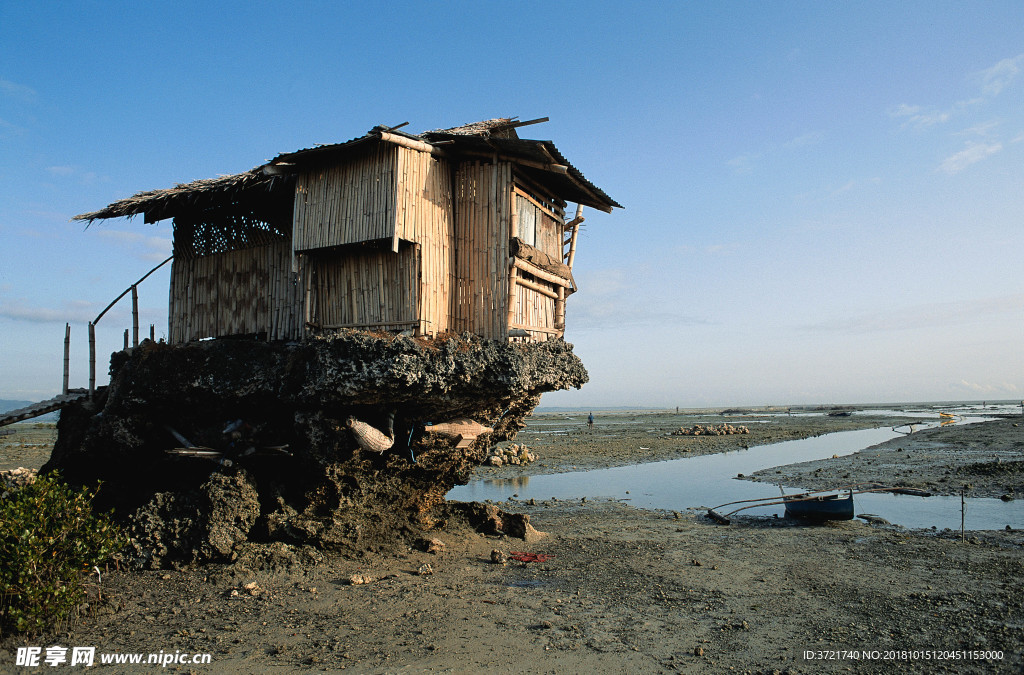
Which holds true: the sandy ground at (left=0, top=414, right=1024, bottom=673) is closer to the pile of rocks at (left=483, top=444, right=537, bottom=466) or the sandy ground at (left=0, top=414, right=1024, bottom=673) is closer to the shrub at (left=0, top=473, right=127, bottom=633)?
the shrub at (left=0, top=473, right=127, bottom=633)

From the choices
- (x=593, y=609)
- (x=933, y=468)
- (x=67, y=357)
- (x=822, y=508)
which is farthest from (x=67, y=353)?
(x=933, y=468)

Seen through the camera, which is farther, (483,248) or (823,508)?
(823,508)

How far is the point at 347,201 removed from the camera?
11.4 m

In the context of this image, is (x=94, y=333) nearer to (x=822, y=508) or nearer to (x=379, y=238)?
(x=379, y=238)

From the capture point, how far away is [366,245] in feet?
37.4

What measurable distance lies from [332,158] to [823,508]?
1559cm

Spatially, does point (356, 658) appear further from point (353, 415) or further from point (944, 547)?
point (944, 547)

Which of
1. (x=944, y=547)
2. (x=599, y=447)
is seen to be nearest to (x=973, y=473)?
(x=944, y=547)

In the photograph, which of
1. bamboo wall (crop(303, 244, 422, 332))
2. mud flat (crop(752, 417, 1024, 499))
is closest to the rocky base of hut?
bamboo wall (crop(303, 244, 422, 332))

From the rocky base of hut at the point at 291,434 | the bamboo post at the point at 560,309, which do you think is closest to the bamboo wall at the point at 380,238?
the rocky base of hut at the point at 291,434

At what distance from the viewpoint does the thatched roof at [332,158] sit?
11531 millimetres

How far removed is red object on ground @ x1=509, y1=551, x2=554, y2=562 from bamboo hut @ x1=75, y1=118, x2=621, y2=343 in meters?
4.67

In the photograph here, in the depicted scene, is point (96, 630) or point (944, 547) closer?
point (96, 630)

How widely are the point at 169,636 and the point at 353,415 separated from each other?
14.3 ft
